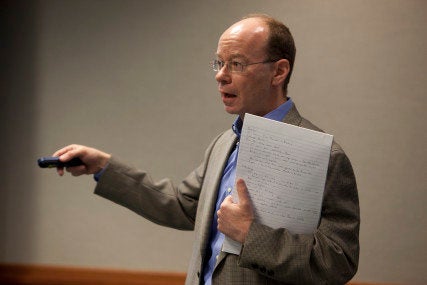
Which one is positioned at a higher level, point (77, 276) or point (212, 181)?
point (212, 181)

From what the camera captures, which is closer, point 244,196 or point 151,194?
point 244,196

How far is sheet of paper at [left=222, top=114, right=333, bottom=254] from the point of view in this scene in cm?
115

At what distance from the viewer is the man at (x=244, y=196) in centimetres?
116

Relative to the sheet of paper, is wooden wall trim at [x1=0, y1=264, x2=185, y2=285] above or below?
below

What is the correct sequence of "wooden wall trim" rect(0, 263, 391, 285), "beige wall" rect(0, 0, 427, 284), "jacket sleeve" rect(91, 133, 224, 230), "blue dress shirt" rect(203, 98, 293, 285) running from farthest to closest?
1. "wooden wall trim" rect(0, 263, 391, 285)
2. "beige wall" rect(0, 0, 427, 284)
3. "jacket sleeve" rect(91, 133, 224, 230)
4. "blue dress shirt" rect(203, 98, 293, 285)

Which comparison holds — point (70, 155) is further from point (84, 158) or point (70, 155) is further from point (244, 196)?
point (244, 196)

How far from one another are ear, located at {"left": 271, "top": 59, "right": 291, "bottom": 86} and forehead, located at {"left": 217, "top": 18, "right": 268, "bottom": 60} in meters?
0.06

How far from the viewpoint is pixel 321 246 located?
1.16 m

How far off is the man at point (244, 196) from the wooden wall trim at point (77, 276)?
1112mm

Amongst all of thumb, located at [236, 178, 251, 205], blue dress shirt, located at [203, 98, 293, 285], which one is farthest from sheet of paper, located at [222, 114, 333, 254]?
blue dress shirt, located at [203, 98, 293, 285]

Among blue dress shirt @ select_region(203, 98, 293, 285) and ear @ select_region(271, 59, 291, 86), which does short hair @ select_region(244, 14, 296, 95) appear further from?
blue dress shirt @ select_region(203, 98, 293, 285)

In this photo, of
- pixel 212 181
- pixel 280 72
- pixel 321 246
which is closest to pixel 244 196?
pixel 321 246

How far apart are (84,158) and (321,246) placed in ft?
2.47

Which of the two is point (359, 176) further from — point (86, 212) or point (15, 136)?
point (15, 136)
